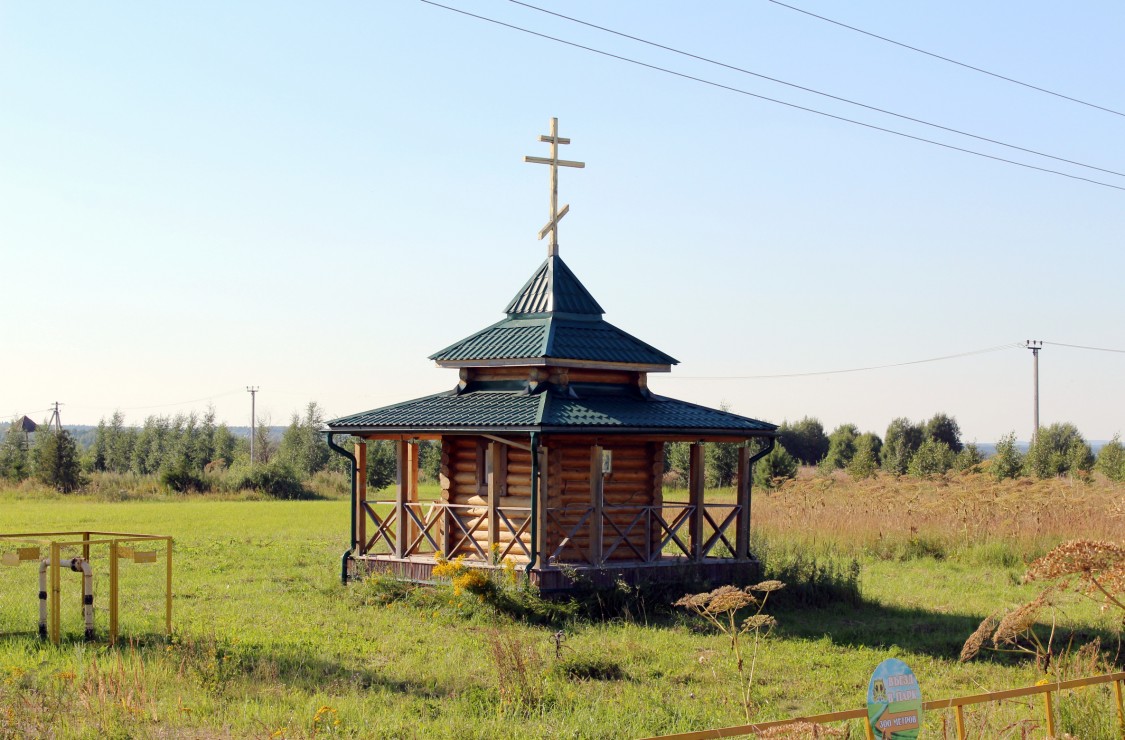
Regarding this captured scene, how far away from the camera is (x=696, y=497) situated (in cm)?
1731

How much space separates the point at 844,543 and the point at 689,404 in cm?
773

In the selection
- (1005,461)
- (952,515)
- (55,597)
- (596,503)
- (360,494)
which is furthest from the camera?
(1005,461)

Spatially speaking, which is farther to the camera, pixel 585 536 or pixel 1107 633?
pixel 585 536

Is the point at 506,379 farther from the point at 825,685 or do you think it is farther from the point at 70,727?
the point at 70,727

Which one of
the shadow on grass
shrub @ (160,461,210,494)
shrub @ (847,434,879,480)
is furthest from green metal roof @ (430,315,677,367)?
shrub @ (160,461,210,494)

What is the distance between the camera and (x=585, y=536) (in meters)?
17.1

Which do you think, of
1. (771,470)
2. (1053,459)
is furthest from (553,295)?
(1053,459)

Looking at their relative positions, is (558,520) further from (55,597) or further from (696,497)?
(55,597)

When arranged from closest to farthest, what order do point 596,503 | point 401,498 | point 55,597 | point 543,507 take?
point 55,597 < point 543,507 < point 596,503 < point 401,498

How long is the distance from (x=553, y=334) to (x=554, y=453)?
175cm

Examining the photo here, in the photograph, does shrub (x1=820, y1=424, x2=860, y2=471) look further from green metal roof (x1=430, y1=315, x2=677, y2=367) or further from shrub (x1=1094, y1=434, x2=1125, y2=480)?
green metal roof (x1=430, y1=315, x2=677, y2=367)

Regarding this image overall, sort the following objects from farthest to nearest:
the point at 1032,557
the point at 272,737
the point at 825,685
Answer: the point at 1032,557, the point at 825,685, the point at 272,737

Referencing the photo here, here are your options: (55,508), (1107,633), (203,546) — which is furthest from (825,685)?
(55,508)

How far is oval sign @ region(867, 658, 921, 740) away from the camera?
5.92 m
